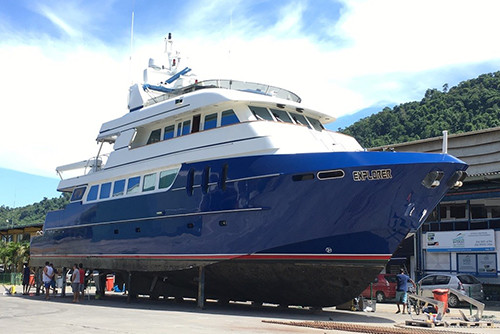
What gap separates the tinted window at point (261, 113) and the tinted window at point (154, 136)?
3.80 m

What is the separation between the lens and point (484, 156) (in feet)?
83.5

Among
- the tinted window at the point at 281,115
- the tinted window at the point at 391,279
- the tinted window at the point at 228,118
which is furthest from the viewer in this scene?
the tinted window at the point at 391,279

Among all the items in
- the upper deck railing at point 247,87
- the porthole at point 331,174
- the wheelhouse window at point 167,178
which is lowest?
the porthole at point 331,174

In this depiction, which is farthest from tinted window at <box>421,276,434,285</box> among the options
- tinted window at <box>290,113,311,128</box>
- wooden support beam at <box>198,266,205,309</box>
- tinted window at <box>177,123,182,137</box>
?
tinted window at <box>177,123,182,137</box>

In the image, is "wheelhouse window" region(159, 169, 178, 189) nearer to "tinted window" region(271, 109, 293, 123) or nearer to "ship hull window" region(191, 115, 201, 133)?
"ship hull window" region(191, 115, 201, 133)

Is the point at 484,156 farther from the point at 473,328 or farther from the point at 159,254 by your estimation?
the point at 159,254

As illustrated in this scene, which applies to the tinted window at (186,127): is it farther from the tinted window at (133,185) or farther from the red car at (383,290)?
the red car at (383,290)

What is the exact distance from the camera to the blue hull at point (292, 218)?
1204 cm

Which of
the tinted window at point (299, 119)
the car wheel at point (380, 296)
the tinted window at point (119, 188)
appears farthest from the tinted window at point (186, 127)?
the car wheel at point (380, 296)

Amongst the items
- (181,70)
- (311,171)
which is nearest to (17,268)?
(181,70)

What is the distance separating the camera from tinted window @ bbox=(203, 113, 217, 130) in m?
15.1

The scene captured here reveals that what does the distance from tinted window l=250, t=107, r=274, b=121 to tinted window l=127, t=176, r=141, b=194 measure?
4.40 metres

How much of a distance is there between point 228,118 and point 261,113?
3.01 ft

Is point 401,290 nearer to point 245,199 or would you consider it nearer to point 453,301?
point 453,301
